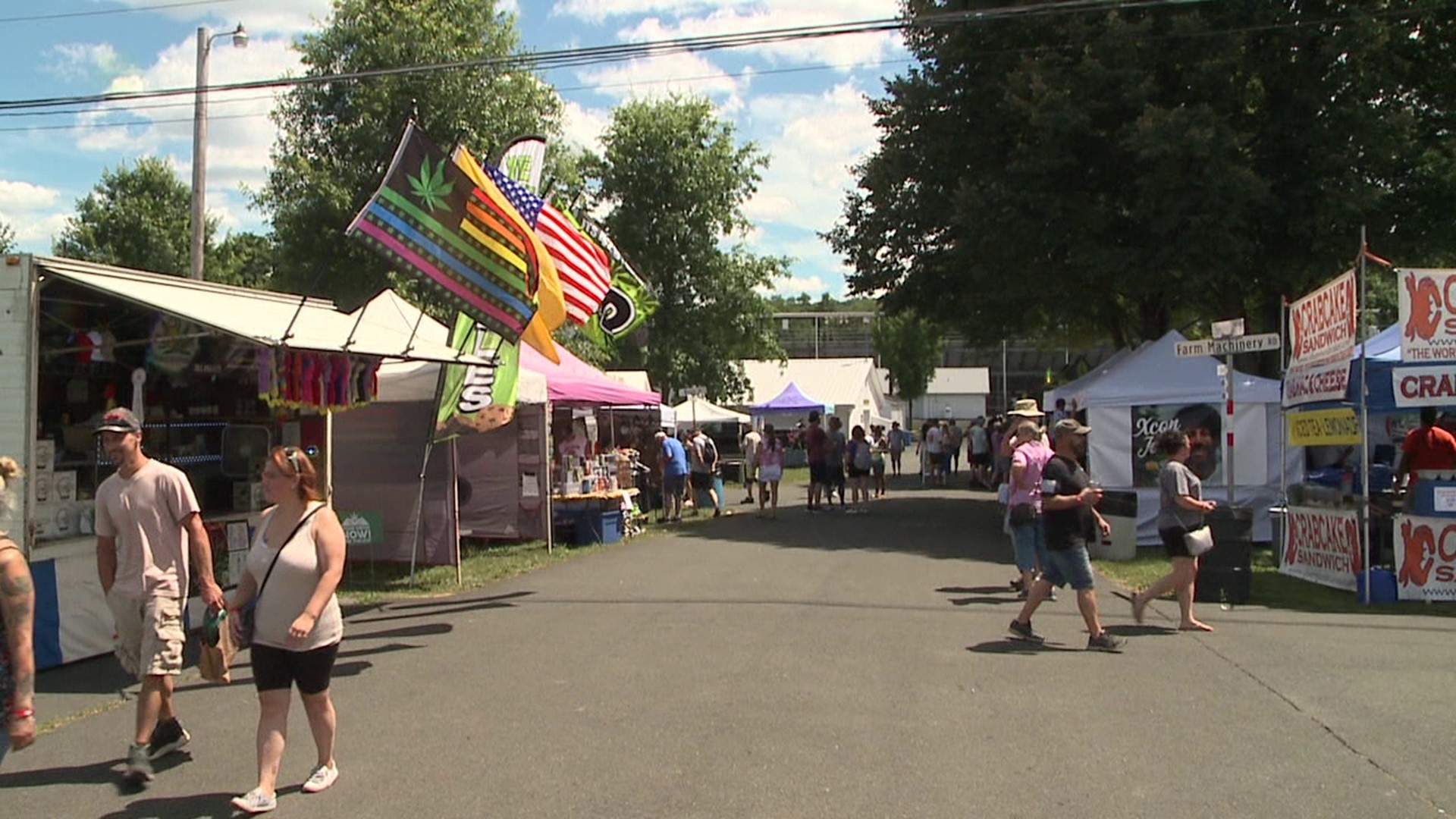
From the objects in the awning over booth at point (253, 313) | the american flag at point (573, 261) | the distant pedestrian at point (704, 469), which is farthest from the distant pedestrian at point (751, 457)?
the awning over booth at point (253, 313)

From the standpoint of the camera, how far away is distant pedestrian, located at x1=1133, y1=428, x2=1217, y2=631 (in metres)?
9.31

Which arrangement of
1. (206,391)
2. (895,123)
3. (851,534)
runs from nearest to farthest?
(206,391)
(851,534)
(895,123)

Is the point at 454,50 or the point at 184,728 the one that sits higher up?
the point at 454,50

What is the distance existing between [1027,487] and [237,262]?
37499mm

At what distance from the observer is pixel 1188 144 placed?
16453 millimetres

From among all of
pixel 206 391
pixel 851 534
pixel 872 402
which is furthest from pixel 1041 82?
pixel 872 402

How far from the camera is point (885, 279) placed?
22922 mm

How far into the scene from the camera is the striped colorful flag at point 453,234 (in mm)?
9227

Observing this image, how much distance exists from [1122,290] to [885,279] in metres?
5.15

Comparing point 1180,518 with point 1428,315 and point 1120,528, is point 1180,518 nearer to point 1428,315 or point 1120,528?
point 1428,315

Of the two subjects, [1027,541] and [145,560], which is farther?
[1027,541]

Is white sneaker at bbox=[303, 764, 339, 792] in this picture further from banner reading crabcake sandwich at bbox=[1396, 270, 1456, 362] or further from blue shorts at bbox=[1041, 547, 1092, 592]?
banner reading crabcake sandwich at bbox=[1396, 270, 1456, 362]

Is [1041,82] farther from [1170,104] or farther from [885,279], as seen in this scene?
[885,279]

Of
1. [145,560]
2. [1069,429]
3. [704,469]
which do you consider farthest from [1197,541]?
[704,469]
